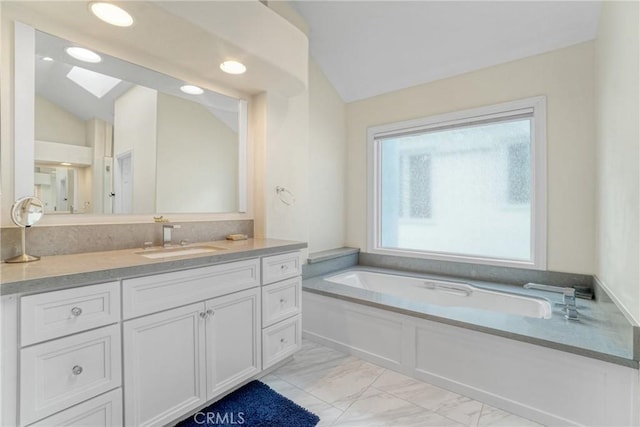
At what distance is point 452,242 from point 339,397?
6.14 feet

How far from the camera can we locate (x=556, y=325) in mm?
1755

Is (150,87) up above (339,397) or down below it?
above

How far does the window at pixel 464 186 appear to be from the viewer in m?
2.52

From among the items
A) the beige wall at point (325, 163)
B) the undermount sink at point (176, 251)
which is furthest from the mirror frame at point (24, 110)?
the beige wall at point (325, 163)

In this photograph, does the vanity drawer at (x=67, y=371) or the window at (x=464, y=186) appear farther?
the window at (x=464, y=186)

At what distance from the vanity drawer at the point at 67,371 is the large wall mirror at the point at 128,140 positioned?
807 millimetres

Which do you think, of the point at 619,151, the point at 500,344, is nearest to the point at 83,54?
the point at 500,344

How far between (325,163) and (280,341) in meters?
1.95

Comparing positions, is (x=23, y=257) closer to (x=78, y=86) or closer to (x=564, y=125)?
(x=78, y=86)

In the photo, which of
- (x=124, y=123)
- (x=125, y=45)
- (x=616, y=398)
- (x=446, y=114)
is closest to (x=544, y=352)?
(x=616, y=398)

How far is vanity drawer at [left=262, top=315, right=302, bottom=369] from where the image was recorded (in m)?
1.92

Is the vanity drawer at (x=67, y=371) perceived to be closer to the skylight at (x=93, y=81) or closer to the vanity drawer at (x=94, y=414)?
the vanity drawer at (x=94, y=414)

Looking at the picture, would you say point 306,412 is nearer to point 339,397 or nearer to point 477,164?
point 339,397

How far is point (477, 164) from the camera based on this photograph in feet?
9.24
